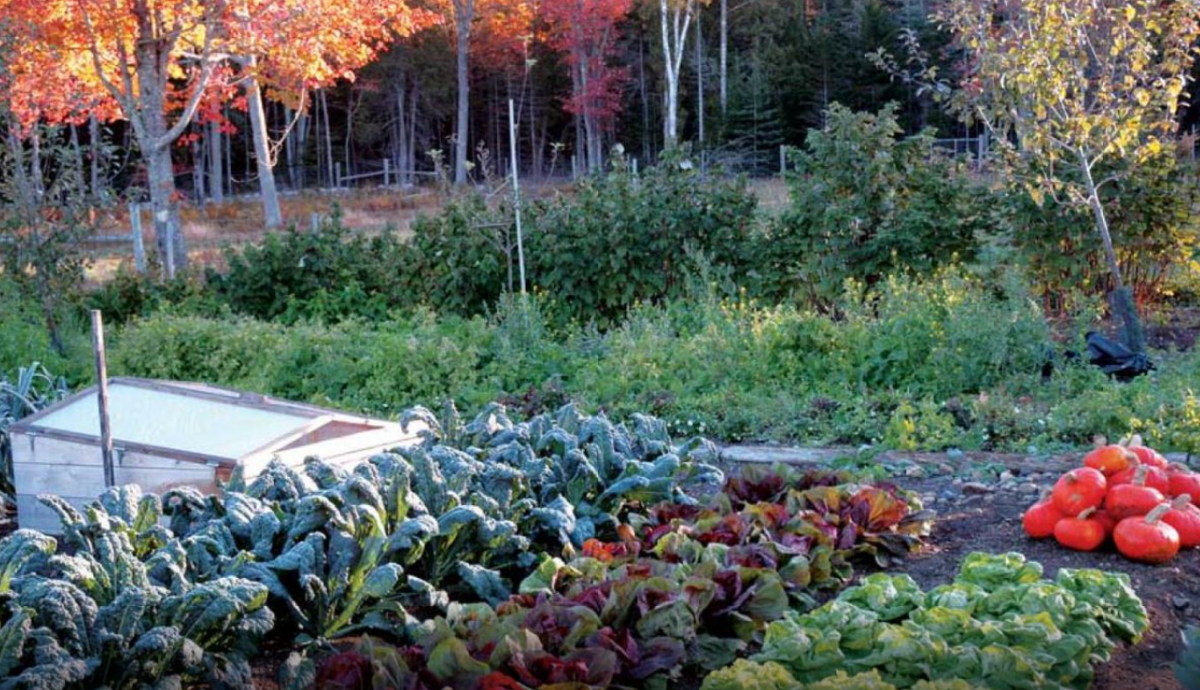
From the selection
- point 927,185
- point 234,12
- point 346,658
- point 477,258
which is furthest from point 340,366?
point 234,12

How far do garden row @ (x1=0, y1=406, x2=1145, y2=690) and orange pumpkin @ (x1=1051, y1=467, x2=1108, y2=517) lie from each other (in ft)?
1.64

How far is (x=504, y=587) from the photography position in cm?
395

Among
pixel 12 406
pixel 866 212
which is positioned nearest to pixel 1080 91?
pixel 866 212

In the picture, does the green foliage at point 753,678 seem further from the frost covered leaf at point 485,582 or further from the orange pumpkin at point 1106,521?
the orange pumpkin at point 1106,521

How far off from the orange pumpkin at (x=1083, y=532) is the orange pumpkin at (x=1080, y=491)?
0.04 metres

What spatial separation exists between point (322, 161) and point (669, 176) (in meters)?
35.2

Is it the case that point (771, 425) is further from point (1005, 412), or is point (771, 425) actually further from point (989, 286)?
point (989, 286)

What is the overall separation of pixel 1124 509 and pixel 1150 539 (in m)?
0.21

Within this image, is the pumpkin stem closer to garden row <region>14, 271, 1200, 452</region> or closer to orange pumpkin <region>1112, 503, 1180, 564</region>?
orange pumpkin <region>1112, 503, 1180, 564</region>

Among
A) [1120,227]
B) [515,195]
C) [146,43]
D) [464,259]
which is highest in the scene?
[146,43]

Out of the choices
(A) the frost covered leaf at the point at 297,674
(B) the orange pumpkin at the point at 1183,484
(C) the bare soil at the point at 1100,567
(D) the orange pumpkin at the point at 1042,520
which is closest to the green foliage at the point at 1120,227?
(C) the bare soil at the point at 1100,567

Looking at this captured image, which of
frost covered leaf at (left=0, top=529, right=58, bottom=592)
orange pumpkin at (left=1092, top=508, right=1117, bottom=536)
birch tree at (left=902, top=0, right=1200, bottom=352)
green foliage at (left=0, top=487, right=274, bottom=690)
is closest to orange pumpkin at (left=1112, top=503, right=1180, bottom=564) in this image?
orange pumpkin at (left=1092, top=508, right=1117, bottom=536)

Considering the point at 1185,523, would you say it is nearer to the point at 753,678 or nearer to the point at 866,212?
the point at 753,678

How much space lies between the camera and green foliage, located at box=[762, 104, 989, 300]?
382 inches
